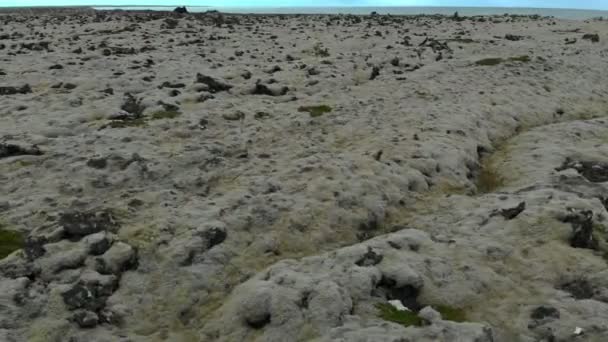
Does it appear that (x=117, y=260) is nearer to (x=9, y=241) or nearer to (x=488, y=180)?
(x=9, y=241)

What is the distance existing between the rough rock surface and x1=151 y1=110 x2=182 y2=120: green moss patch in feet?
0.78

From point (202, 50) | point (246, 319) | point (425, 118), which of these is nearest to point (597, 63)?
point (425, 118)

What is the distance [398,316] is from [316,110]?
54.8 feet

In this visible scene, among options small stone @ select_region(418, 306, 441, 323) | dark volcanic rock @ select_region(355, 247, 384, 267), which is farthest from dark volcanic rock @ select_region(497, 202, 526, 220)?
small stone @ select_region(418, 306, 441, 323)

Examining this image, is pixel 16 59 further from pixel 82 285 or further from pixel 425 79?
pixel 82 285

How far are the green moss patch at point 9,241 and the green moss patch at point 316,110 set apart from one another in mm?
14969

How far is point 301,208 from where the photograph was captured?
688 inches

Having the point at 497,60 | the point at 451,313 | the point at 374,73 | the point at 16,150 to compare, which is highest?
the point at 497,60

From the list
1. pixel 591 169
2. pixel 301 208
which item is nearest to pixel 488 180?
pixel 591 169

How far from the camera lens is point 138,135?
76.8 ft

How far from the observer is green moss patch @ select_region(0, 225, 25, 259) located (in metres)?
14.9

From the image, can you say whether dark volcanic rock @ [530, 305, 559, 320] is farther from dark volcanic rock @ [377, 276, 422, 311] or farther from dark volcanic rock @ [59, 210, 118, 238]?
dark volcanic rock @ [59, 210, 118, 238]

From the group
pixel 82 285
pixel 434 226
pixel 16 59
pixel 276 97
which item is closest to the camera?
pixel 82 285

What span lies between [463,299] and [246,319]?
5.17m
